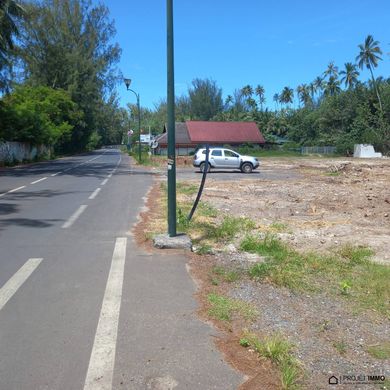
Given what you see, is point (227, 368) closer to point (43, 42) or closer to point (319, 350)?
point (319, 350)

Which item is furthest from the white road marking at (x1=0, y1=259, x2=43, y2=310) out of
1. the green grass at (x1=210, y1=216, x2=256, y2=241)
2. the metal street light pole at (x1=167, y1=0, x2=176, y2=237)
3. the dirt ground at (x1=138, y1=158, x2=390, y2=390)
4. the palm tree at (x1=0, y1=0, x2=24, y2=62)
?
the palm tree at (x1=0, y1=0, x2=24, y2=62)

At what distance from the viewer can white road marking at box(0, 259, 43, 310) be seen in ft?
19.6

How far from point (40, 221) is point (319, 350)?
8832 millimetres

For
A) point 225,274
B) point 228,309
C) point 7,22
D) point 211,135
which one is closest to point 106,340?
point 228,309

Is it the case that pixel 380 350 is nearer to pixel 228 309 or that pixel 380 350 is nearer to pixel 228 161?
pixel 228 309

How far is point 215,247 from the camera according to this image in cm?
876

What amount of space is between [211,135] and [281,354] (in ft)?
251

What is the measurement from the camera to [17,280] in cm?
668

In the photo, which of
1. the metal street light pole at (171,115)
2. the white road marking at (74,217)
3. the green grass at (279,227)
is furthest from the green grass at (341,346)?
the white road marking at (74,217)

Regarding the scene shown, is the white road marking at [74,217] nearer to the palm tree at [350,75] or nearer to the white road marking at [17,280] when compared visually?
the white road marking at [17,280]

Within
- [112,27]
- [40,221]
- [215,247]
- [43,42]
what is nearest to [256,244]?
[215,247]

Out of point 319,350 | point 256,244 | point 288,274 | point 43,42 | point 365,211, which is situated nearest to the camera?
point 319,350

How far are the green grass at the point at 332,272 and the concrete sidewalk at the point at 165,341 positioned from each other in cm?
133

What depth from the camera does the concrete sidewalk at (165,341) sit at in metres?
3.91
